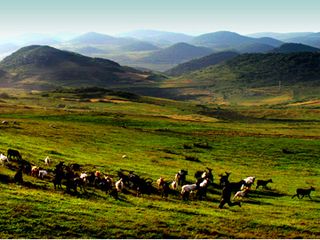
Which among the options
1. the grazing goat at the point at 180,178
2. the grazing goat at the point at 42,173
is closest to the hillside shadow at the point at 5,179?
the grazing goat at the point at 42,173

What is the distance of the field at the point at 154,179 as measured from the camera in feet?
85.0

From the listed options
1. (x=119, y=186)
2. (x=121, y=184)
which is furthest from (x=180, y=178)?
(x=119, y=186)

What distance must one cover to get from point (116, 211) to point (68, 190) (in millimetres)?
5418

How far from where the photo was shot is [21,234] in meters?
23.4

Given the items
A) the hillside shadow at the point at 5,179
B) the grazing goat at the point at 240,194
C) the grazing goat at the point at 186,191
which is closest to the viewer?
the hillside shadow at the point at 5,179

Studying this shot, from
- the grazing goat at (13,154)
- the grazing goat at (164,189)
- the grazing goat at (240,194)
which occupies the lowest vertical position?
the grazing goat at (240,194)

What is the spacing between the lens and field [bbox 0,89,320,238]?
25.9 meters

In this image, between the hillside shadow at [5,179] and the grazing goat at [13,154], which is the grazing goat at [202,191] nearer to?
the hillside shadow at [5,179]

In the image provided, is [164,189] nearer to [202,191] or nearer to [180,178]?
[202,191]

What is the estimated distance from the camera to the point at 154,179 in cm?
4084

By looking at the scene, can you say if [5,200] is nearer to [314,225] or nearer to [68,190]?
[68,190]

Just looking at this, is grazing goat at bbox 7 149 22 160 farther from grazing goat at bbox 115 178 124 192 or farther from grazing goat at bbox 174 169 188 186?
grazing goat at bbox 174 169 188 186

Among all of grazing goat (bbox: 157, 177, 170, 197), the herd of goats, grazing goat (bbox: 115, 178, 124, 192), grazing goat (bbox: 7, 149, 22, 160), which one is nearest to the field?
grazing goat (bbox: 157, 177, 170, 197)

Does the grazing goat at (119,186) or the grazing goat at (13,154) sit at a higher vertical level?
the grazing goat at (13,154)
